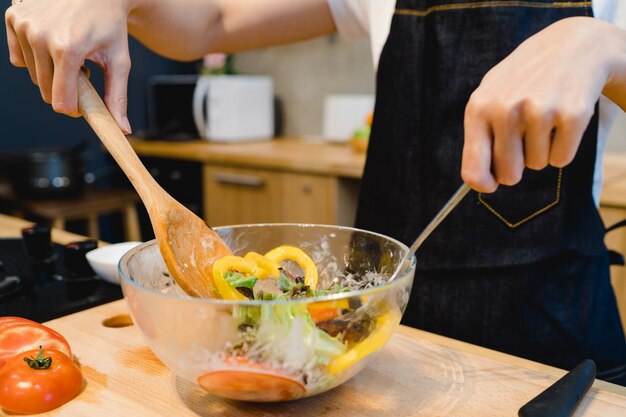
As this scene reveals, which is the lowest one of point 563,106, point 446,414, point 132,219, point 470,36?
point 132,219

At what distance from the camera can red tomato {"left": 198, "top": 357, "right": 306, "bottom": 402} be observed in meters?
0.52

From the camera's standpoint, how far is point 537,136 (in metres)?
0.54

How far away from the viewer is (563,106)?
0.53 metres

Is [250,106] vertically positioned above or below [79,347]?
above

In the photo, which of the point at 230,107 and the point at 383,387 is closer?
the point at 383,387

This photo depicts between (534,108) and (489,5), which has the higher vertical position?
(489,5)

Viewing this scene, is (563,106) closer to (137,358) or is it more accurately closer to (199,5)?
(137,358)

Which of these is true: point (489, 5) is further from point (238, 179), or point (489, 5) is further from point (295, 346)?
point (238, 179)

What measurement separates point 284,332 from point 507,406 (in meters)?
0.24

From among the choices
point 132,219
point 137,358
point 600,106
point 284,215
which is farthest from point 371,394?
point 132,219

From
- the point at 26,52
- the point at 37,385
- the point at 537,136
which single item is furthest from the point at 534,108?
the point at 26,52

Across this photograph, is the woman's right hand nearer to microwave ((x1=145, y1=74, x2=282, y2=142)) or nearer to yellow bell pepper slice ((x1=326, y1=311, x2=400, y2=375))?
yellow bell pepper slice ((x1=326, y1=311, x2=400, y2=375))

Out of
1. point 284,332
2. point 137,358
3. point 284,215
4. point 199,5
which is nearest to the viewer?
point 284,332

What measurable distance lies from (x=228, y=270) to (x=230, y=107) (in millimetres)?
2302
